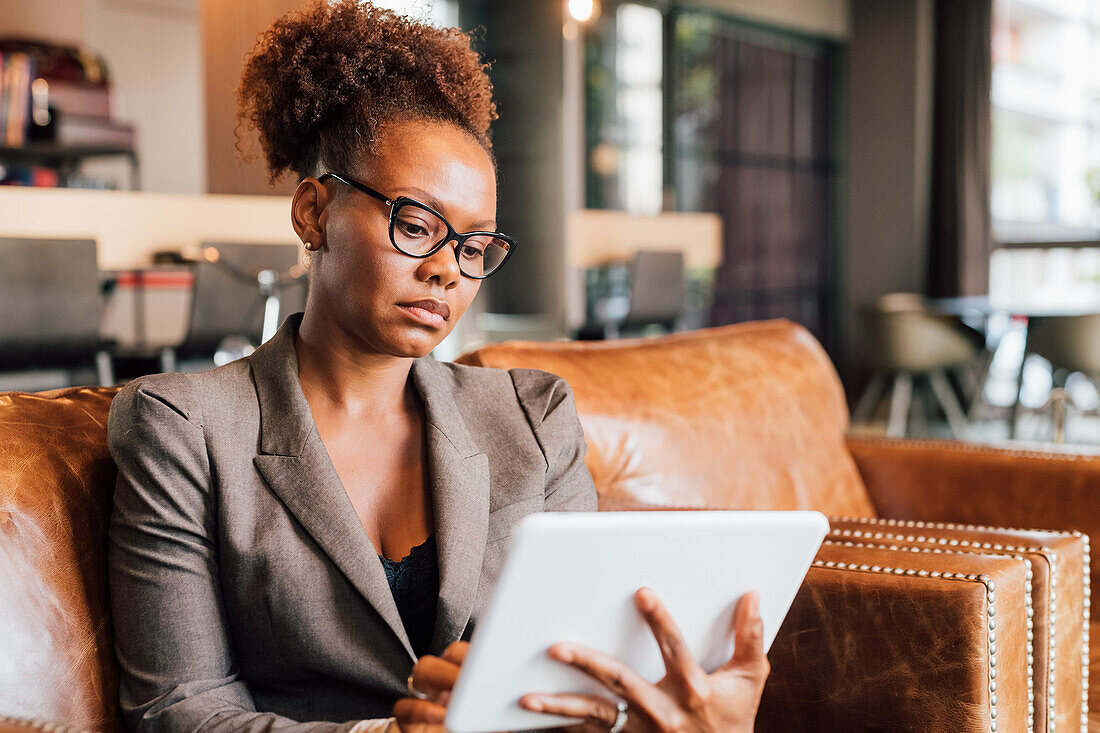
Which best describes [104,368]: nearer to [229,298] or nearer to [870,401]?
[229,298]

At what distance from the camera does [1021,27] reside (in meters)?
6.84

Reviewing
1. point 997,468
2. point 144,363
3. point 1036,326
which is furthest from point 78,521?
point 1036,326

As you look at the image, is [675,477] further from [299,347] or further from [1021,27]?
[1021,27]

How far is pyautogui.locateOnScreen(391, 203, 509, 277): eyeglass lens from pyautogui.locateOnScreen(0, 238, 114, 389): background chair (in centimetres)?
218

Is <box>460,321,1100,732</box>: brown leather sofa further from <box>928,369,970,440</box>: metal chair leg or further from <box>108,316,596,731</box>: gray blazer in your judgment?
<box>928,369,970,440</box>: metal chair leg

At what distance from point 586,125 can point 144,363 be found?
3.32 meters

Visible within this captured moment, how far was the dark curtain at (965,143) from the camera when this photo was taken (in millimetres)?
6801

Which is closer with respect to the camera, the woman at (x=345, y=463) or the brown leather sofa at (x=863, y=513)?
the woman at (x=345, y=463)

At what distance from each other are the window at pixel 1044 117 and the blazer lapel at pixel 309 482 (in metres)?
6.61

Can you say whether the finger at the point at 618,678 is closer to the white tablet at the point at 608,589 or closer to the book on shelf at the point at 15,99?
the white tablet at the point at 608,589

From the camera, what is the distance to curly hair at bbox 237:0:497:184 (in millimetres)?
1129

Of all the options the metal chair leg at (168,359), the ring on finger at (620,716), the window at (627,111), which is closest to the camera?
the ring on finger at (620,716)

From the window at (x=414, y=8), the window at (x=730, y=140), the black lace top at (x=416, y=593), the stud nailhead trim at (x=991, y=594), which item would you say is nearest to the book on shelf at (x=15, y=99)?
the window at (x=730, y=140)

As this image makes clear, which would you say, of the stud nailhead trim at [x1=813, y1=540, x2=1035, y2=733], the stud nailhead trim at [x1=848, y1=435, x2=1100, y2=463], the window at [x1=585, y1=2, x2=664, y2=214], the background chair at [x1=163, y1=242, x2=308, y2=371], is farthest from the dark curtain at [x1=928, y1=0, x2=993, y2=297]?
the stud nailhead trim at [x1=813, y1=540, x2=1035, y2=733]
